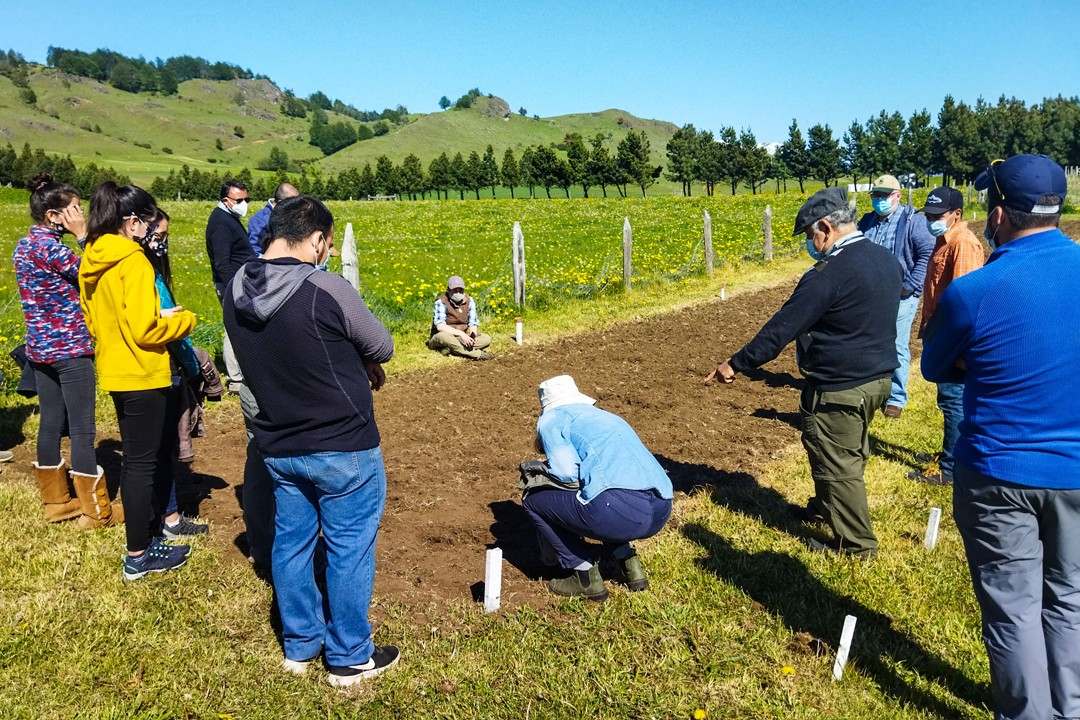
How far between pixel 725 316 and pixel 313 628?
10.5 metres

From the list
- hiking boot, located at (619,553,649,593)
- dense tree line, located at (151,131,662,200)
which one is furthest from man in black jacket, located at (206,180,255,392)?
dense tree line, located at (151,131,662,200)

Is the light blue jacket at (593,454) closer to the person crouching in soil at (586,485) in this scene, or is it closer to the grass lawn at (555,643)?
the person crouching in soil at (586,485)

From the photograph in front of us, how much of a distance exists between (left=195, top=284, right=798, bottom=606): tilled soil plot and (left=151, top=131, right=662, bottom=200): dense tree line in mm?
63874

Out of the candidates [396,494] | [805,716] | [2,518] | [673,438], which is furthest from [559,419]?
[2,518]

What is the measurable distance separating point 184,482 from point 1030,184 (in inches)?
238

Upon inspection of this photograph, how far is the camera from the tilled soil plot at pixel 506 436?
4688mm

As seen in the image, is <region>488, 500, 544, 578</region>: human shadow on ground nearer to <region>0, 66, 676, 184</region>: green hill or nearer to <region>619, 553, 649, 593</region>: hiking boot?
<region>619, 553, 649, 593</region>: hiking boot

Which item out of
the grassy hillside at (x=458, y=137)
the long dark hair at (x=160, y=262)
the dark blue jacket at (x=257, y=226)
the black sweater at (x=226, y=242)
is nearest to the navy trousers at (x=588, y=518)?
the long dark hair at (x=160, y=262)

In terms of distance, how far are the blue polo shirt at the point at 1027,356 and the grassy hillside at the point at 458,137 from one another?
421ft

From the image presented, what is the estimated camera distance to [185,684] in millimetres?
3381

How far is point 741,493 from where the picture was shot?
5645 millimetres

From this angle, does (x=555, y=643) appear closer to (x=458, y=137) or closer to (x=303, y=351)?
(x=303, y=351)

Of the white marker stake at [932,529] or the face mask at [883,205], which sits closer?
the white marker stake at [932,529]

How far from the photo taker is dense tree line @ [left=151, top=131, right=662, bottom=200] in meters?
75.3
